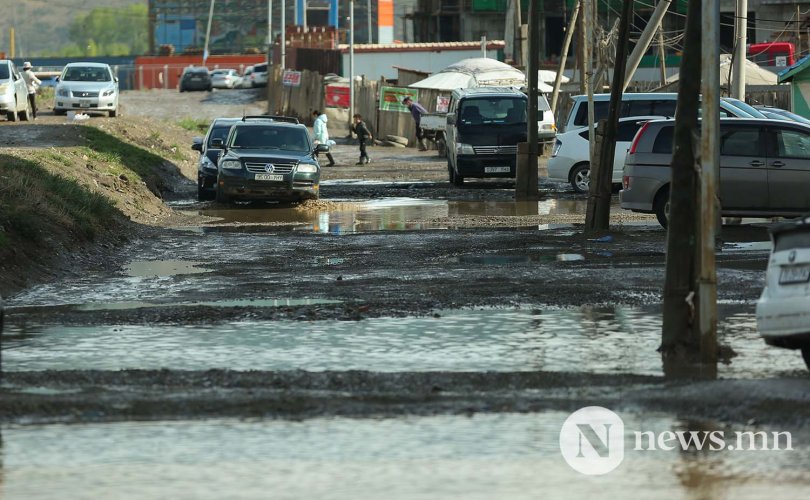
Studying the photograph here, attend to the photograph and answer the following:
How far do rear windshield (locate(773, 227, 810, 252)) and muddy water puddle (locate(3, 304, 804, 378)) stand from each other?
0.88 meters

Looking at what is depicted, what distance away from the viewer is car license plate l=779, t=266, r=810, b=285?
33.3 feet

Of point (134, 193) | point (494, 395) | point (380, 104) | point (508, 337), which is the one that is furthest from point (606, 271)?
point (380, 104)

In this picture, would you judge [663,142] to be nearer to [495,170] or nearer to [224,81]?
[495,170]

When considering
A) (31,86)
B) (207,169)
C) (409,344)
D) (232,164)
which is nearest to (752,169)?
(232,164)

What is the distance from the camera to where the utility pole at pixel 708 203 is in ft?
35.9

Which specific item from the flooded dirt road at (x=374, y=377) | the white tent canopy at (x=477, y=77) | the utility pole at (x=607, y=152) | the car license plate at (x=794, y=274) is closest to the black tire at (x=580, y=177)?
the utility pole at (x=607, y=152)

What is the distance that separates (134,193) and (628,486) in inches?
869

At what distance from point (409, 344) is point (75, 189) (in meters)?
12.3

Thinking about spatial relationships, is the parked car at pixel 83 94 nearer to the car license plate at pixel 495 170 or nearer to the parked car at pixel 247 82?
the car license plate at pixel 495 170

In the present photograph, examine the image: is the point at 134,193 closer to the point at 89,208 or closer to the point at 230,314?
the point at 89,208

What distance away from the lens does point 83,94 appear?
48938 millimetres

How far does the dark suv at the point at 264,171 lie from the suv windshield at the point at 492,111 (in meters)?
6.24

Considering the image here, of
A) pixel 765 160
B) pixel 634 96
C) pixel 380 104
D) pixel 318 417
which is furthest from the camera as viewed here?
pixel 380 104

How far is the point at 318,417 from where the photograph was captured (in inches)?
359
